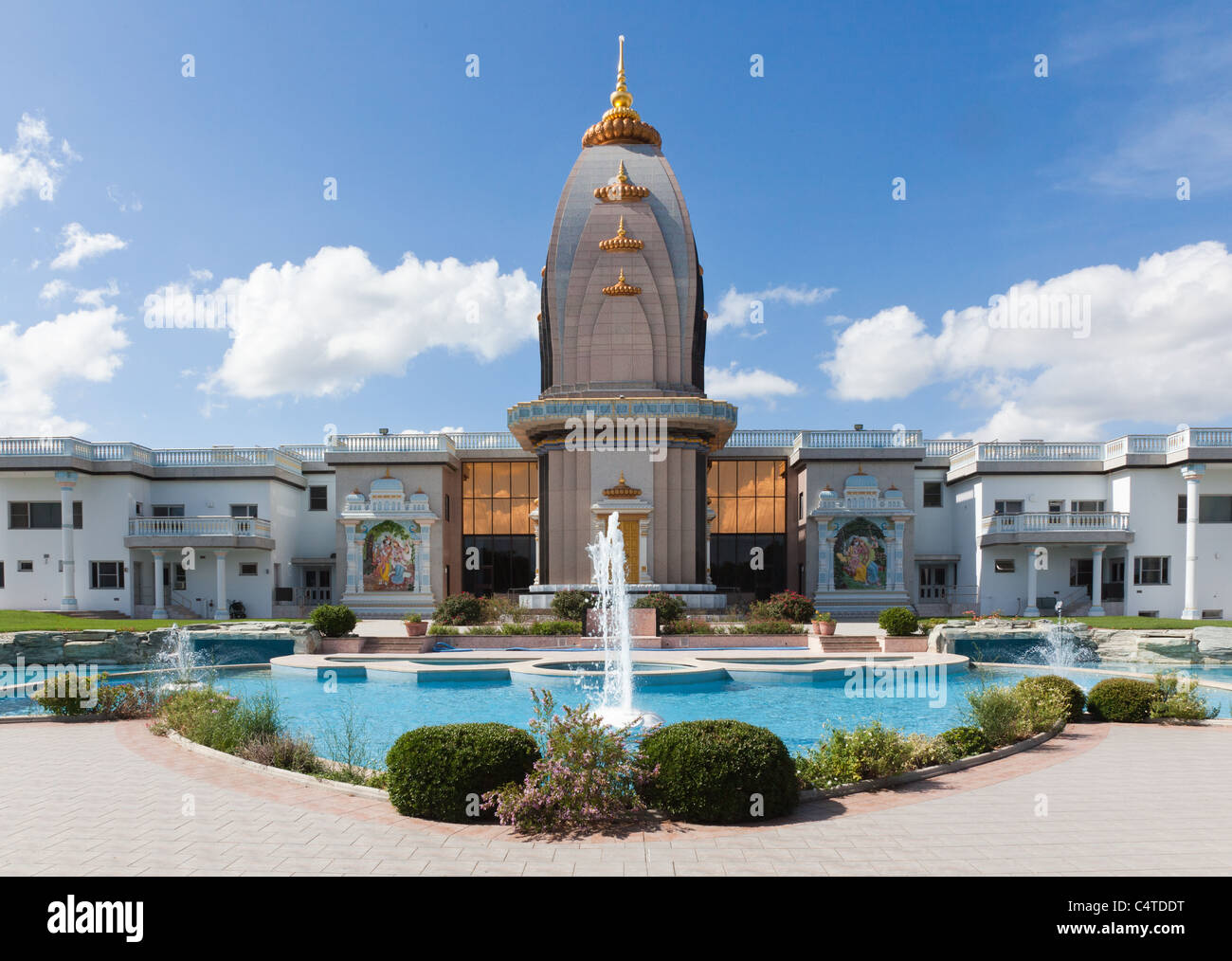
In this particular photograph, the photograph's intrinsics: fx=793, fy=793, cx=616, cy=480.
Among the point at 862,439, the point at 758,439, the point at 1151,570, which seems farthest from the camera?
the point at 758,439

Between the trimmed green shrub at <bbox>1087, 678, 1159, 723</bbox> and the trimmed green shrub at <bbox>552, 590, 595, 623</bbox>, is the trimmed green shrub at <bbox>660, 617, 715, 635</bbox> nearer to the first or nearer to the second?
the trimmed green shrub at <bbox>552, 590, 595, 623</bbox>

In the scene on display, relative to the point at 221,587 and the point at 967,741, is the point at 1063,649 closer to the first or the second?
the point at 967,741

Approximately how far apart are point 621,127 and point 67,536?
32.6 metres

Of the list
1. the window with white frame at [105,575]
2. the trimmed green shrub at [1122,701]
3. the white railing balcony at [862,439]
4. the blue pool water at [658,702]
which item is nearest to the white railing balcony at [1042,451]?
the white railing balcony at [862,439]

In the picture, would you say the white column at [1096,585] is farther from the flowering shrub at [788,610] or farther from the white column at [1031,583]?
the flowering shrub at [788,610]

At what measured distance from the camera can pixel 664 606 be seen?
93.2 feet

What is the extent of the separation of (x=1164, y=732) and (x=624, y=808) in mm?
9716

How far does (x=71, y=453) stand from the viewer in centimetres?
3653

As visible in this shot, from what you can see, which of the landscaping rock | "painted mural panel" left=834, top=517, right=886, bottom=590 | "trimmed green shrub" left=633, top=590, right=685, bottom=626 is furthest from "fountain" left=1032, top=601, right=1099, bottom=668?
"painted mural panel" left=834, top=517, right=886, bottom=590

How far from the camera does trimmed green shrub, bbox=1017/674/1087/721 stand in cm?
Answer: 1294

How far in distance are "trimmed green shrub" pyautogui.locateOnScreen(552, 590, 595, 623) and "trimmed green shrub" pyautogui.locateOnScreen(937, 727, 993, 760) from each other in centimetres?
1839

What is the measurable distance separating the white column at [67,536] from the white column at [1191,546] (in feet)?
165

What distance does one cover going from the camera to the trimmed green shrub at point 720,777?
7938 mm

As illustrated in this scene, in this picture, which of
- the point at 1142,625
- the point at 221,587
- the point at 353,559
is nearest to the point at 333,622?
the point at 353,559
